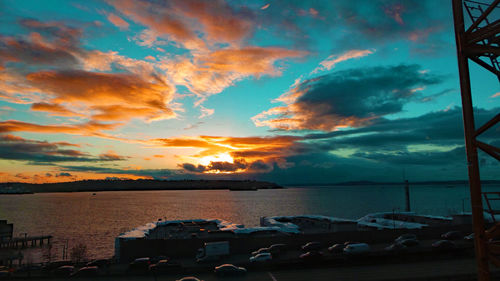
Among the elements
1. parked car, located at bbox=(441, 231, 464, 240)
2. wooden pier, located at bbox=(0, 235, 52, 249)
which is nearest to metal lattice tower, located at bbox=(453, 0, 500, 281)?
parked car, located at bbox=(441, 231, 464, 240)

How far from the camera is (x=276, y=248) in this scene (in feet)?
118

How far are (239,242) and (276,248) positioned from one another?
14.3ft

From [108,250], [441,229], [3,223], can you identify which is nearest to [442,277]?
[441,229]

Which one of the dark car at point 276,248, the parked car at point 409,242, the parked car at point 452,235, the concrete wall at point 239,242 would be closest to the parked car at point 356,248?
the concrete wall at point 239,242

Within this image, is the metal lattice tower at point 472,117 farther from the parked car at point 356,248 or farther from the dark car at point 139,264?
the dark car at point 139,264

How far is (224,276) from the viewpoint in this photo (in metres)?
26.0

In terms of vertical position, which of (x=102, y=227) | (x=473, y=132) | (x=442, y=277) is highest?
(x=473, y=132)

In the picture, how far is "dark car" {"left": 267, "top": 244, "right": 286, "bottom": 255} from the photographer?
1388 inches

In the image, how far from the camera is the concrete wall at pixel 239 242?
35438 mm

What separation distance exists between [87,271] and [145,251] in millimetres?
7442

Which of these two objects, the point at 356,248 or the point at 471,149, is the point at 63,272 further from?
the point at 471,149

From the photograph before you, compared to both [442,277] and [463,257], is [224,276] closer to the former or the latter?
[442,277]

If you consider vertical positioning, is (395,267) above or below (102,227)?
above

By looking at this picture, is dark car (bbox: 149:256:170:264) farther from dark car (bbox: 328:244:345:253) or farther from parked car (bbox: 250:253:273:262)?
dark car (bbox: 328:244:345:253)
